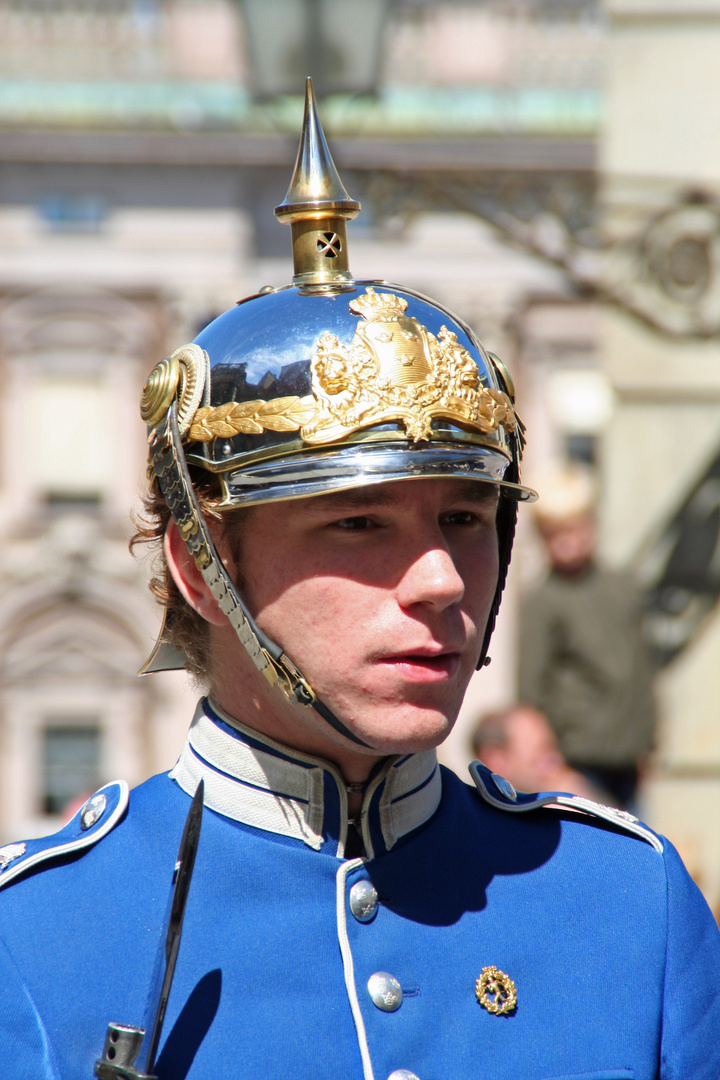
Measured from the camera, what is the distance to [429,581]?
2.19 metres

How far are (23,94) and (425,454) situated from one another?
79.7ft

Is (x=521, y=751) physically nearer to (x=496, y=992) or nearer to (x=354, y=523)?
(x=496, y=992)

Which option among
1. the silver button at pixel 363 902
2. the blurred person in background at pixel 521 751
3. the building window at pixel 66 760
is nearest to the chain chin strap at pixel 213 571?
the silver button at pixel 363 902

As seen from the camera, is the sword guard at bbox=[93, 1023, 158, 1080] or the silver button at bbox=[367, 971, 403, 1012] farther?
the silver button at bbox=[367, 971, 403, 1012]

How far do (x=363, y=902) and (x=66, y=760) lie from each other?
78.7 ft

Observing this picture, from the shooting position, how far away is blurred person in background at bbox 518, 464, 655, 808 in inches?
258

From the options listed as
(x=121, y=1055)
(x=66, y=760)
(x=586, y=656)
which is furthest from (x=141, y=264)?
(x=121, y=1055)

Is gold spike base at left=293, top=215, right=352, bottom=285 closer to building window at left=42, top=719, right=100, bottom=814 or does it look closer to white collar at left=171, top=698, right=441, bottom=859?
white collar at left=171, top=698, right=441, bottom=859

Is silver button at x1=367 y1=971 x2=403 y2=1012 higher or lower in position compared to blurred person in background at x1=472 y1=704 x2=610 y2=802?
higher

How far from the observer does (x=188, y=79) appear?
82.7 ft

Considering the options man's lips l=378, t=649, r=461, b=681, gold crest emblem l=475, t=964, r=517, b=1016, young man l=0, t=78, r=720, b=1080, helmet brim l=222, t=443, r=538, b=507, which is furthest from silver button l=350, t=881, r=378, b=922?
helmet brim l=222, t=443, r=538, b=507

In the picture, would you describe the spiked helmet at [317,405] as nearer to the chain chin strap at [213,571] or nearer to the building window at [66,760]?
the chain chin strap at [213,571]

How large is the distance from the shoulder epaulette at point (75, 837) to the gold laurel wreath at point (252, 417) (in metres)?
0.59

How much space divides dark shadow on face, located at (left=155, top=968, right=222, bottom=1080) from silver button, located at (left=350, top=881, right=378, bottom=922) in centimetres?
22
